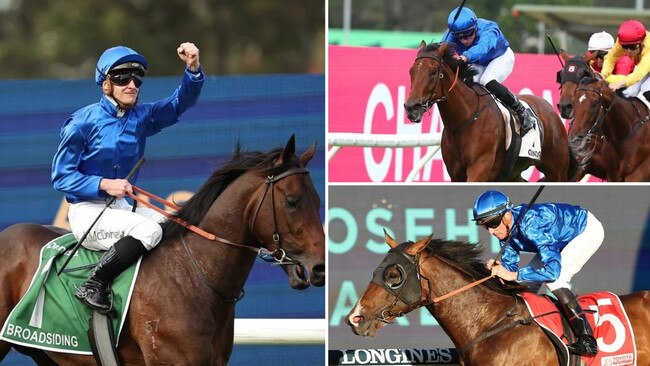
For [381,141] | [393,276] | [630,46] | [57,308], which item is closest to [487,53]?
[381,141]

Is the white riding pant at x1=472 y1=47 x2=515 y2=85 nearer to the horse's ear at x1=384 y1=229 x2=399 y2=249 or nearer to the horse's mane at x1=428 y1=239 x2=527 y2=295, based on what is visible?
the horse's mane at x1=428 y1=239 x2=527 y2=295

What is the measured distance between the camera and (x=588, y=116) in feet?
27.5

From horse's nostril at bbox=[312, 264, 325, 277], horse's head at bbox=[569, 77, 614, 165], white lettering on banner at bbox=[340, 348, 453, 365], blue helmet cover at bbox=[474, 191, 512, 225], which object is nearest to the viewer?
horse's nostril at bbox=[312, 264, 325, 277]

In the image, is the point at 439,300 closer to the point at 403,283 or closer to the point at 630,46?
the point at 403,283

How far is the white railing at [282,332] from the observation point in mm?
6531

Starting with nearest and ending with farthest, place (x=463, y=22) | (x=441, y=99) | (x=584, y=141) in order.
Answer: (x=463, y=22)
(x=441, y=99)
(x=584, y=141)

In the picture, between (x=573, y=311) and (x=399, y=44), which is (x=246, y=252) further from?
(x=399, y=44)

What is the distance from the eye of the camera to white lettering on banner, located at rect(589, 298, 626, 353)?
18.7 ft

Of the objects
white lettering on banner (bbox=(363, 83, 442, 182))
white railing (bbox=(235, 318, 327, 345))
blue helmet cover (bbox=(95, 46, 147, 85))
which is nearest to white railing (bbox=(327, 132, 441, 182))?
white lettering on banner (bbox=(363, 83, 442, 182))

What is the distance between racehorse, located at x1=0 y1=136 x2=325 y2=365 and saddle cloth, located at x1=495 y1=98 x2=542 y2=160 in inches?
109

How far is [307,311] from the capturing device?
752 cm

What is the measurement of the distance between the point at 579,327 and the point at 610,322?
24 cm

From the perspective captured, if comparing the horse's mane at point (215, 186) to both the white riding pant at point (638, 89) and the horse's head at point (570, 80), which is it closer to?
the horse's head at point (570, 80)

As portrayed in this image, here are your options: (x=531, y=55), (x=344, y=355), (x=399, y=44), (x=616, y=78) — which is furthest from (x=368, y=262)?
(x=399, y=44)
